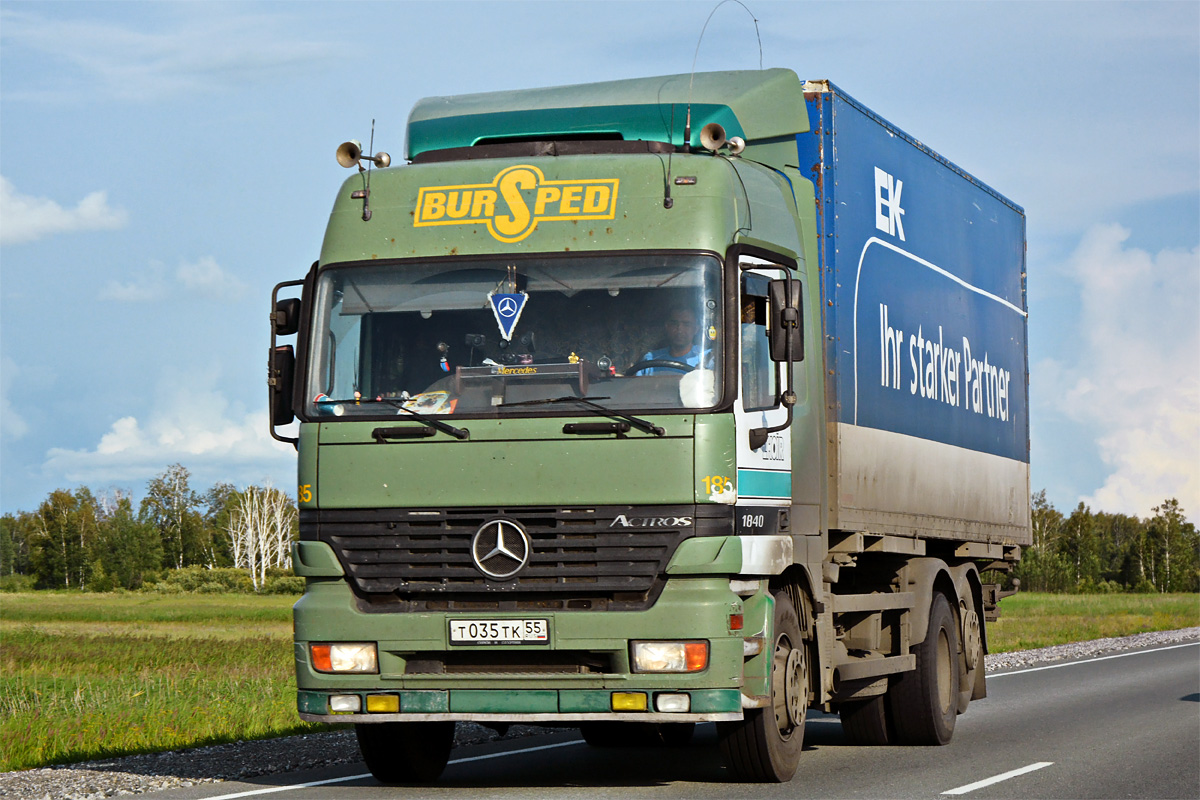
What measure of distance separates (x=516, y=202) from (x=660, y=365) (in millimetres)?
1357

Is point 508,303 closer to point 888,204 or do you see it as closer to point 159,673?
point 888,204

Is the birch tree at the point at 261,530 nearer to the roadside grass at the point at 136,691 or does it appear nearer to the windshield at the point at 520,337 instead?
the roadside grass at the point at 136,691

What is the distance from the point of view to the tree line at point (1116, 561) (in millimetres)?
123812

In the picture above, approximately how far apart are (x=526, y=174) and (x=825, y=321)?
2434 mm

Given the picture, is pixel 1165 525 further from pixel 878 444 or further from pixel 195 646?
pixel 878 444

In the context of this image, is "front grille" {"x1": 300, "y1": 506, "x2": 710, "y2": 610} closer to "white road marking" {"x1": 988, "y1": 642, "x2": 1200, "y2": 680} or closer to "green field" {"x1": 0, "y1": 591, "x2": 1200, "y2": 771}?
"green field" {"x1": 0, "y1": 591, "x2": 1200, "y2": 771}

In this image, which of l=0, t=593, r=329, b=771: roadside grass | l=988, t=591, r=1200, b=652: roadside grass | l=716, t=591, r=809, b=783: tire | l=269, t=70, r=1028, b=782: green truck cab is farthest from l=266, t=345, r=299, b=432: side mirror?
l=988, t=591, r=1200, b=652: roadside grass

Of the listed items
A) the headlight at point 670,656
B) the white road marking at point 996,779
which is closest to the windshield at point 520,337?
the headlight at point 670,656

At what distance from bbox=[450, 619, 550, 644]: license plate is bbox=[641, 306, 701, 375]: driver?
150cm

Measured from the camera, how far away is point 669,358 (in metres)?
8.87

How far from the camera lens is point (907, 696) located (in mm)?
12953

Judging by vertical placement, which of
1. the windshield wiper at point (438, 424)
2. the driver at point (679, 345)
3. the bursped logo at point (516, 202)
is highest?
the bursped logo at point (516, 202)

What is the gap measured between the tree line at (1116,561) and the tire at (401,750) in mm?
111258

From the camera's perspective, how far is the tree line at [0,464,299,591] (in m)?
139
